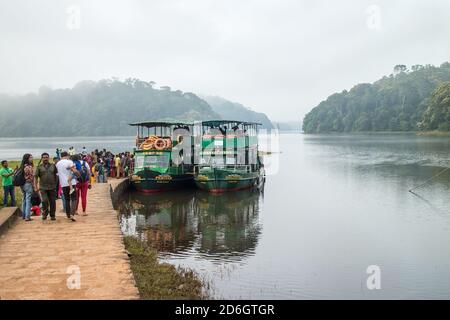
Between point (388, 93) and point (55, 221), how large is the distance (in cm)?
18345

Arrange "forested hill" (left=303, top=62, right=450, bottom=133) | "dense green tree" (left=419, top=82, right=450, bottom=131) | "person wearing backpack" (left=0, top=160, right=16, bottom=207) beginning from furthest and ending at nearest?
"forested hill" (left=303, top=62, right=450, bottom=133)
"dense green tree" (left=419, top=82, right=450, bottom=131)
"person wearing backpack" (left=0, top=160, right=16, bottom=207)

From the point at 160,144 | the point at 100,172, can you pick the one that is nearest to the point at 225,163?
the point at 160,144

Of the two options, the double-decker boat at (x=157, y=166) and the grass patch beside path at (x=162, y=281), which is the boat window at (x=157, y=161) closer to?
the double-decker boat at (x=157, y=166)

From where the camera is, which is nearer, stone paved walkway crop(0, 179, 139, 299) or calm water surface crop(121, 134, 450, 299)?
stone paved walkway crop(0, 179, 139, 299)

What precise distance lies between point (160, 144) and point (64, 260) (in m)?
21.7

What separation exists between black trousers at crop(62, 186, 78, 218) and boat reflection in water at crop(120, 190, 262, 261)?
360cm

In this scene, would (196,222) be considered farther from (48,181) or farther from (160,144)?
(160,144)

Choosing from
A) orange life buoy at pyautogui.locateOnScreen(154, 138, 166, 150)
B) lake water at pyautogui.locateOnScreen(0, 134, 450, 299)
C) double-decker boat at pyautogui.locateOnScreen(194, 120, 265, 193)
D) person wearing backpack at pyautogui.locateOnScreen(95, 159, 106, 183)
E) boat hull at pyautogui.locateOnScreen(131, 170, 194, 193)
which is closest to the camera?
lake water at pyautogui.locateOnScreen(0, 134, 450, 299)

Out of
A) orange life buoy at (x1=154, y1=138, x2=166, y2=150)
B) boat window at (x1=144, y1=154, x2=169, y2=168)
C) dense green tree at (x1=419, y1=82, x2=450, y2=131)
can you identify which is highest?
dense green tree at (x1=419, y1=82, x2=450, y2=131)

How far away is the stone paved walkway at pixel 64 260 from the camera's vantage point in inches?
331

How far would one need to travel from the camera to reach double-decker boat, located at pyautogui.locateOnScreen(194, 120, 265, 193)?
31.0 metres

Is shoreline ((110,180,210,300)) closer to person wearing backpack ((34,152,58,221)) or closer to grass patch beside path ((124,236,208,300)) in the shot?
grass patch beside path ((124,236,208,300))

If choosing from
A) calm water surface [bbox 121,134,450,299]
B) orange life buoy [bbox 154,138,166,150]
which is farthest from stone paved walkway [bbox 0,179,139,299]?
orange life buoy [bbox 154,138,166,150]
